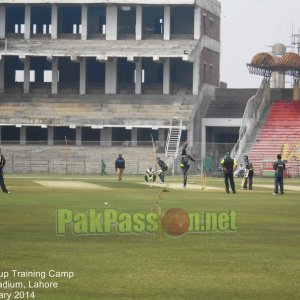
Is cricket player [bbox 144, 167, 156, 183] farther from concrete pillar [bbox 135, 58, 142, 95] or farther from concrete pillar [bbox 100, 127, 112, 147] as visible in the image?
concrete pillar [bbox 135, 58, 142, 95]

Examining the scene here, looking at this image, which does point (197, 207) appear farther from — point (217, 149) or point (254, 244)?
point (217, 149)

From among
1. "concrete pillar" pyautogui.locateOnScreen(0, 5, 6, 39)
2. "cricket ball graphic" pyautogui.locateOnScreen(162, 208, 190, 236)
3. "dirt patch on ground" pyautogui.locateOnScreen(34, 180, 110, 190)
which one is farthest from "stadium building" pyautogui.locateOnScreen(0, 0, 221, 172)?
"cricket ball graphic" pyautogui.locateOnScreen(162, 208, 190, 236)

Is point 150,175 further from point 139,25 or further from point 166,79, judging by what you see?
point 139,25

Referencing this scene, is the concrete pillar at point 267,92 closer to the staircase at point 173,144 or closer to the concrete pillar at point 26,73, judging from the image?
the staircase at point 173,144

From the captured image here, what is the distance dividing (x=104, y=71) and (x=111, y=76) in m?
2.91

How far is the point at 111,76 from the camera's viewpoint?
112312mm

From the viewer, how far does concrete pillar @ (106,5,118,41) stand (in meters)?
112

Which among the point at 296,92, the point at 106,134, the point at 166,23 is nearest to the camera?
the point at 106,134

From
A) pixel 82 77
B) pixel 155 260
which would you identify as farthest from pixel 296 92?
pixel 155 260

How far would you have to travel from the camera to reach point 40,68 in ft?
385

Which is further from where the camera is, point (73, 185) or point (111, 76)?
point (111, 76)

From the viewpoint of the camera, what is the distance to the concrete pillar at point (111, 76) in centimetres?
11162

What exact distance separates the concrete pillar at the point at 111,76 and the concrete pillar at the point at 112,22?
83.5 inches

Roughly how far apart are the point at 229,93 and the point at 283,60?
869 cm
